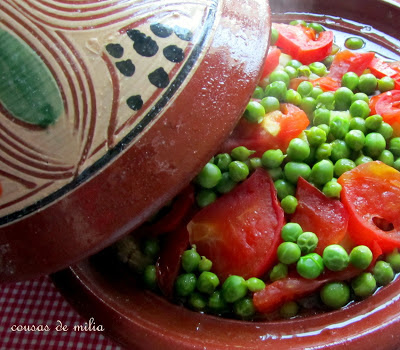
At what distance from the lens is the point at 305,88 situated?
76.9 inches

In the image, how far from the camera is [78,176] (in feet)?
3.95

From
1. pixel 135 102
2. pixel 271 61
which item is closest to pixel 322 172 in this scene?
pixel 271 61

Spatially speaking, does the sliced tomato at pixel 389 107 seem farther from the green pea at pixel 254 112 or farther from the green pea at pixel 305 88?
the green pea at pixel 254 112

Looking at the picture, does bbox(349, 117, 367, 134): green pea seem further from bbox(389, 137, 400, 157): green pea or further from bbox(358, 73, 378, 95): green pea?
bbox(358, 73, 378, 95): green pea

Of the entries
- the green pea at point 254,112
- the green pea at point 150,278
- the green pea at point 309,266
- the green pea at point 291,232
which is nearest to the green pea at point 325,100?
the green pea at point 254,112

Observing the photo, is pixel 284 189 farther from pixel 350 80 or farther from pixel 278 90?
pixel 350 80

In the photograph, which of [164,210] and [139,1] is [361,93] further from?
[139,1]

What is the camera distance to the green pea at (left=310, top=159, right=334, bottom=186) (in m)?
1.63

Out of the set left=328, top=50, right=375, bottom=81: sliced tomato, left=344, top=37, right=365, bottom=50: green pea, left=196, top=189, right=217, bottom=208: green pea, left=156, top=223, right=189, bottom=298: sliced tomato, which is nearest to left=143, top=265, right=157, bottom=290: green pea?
left=156, top=223, right=189, bottom=298: sliced tomato

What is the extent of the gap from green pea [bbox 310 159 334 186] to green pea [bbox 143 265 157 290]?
25.5 inches

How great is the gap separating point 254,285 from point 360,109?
86cm

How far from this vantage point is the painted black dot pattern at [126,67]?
1198 millimetres

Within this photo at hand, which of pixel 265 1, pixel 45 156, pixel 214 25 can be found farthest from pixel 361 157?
pixel 45 156

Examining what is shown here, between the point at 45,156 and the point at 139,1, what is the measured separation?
474 mm
